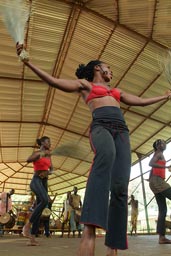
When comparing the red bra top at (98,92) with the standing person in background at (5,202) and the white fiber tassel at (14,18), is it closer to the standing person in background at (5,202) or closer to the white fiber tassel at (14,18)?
the white fiber tassel at (14,18)

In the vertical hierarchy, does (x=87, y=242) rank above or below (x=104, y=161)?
below

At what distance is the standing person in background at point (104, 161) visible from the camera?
1684mm

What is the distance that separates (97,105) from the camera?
2.10 metres

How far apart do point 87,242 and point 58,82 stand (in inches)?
37.7

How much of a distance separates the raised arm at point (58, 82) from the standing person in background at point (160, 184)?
291 cm

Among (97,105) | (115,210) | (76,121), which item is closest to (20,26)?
(97,105)

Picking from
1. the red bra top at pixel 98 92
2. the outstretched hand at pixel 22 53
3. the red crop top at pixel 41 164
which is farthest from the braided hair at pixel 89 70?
the red crop top at pixel 41 164

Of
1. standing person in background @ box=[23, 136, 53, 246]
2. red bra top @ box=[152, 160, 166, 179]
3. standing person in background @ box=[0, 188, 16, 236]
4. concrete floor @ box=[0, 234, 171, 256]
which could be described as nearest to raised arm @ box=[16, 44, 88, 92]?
concrete floor @ box=[0, 234, 171, 256]

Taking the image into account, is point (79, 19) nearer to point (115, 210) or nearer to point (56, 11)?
point (56, 11)

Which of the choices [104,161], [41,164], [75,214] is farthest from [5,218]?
[104,161]

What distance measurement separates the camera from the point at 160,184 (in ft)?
15.4

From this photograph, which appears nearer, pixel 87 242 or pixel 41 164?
pixel 87 242

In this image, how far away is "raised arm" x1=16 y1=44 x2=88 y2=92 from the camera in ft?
6.48

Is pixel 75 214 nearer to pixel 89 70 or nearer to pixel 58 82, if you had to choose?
pixel 89 70
